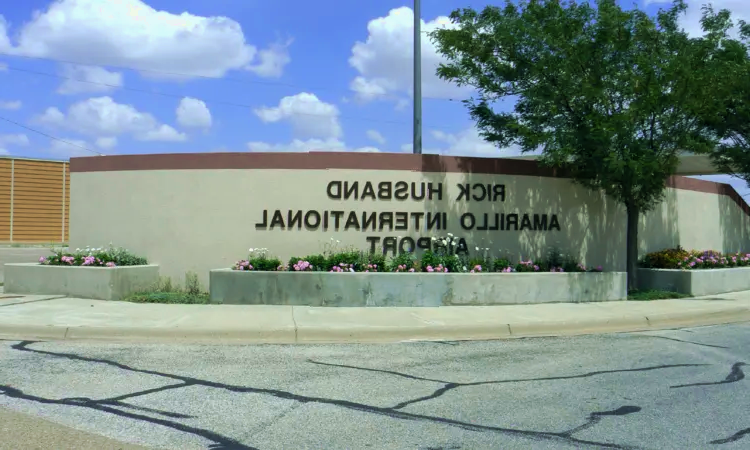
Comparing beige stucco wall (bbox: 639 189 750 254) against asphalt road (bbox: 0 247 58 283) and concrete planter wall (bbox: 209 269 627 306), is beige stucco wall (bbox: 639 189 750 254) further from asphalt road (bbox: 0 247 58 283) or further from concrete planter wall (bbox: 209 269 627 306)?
asphalt road (bbox: 0 247 58 283)

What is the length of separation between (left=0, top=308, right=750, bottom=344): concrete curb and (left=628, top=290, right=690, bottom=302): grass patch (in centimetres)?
348

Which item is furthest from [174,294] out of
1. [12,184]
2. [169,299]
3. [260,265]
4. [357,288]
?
[12,184]

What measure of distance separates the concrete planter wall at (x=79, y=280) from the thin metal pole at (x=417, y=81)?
20.8 feet

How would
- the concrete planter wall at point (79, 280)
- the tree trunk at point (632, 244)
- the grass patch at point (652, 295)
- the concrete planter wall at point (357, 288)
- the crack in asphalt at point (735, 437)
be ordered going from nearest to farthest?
the crack in asphalt at point (735, 437)
the concrete planter wall at point (357, 288)
the concrete planter wall at point (79, 280)
the grass patch at point (652, 295)
the tree trunk at point (632, 244)

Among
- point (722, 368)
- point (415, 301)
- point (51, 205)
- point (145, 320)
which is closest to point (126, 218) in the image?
point (145, 320)

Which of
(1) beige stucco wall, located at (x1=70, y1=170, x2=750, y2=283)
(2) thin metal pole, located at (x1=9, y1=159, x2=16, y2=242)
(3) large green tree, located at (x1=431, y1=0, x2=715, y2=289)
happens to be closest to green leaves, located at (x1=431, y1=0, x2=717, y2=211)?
(3) large green tree, located at (x1=431, y1=0, x2=715, y2=289)

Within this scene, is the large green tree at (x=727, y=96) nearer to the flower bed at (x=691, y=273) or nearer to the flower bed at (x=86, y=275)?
the flower bed at (x=691, y=273)

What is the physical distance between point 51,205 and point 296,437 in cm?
4235

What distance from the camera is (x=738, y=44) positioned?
55.9ft

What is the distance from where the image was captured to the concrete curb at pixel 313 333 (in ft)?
32.8

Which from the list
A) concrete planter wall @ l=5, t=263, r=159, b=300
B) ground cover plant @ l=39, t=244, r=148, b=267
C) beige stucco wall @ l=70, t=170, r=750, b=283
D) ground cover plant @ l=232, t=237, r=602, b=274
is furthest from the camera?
beige stucco wall @ l=70, t=170, r=750, b=283

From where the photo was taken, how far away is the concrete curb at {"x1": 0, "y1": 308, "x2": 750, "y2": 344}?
1000 cm

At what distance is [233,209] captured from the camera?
14531 millimetres

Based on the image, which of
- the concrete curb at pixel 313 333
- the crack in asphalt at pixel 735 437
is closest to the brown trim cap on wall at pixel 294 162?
the concrete curb at pixel 313 333
